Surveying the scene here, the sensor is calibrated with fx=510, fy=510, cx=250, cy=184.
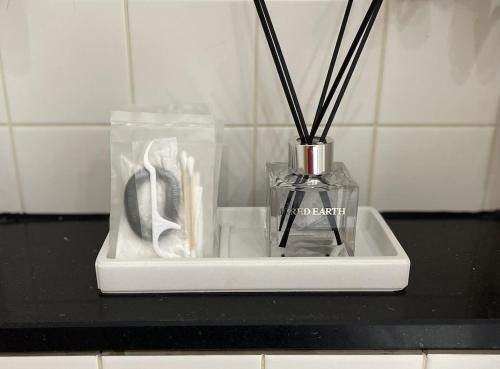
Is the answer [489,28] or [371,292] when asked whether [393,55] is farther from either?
[371,292]

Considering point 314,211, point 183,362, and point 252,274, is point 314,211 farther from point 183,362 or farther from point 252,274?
point 183,362

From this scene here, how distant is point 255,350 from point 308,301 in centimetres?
8

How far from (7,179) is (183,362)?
1.43 feet

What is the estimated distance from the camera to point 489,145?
0.76 metres

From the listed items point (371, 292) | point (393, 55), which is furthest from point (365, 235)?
point (393, 55)

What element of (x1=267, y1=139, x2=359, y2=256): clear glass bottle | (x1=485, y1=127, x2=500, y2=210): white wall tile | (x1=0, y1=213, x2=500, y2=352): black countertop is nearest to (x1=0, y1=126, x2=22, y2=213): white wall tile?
(x1=0, y1=213, x2=500, y2=352): black countertop

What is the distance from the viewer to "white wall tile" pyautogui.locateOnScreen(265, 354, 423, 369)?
50 centimetres

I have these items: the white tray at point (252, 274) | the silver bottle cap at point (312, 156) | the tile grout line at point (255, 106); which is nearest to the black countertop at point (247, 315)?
the white tray at point (252, 274)

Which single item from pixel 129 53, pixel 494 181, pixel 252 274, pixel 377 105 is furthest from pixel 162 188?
pixel 494 181

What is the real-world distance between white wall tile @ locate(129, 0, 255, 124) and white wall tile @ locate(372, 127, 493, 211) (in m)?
0.22

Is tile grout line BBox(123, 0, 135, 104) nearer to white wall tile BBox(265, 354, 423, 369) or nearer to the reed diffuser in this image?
the reed diffuser

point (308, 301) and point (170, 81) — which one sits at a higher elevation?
point (170, 81)

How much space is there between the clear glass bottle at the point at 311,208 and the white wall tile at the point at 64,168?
0.29 m

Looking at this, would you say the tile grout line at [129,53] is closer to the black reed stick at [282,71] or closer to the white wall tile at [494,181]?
the black reed stick at [282,71]
